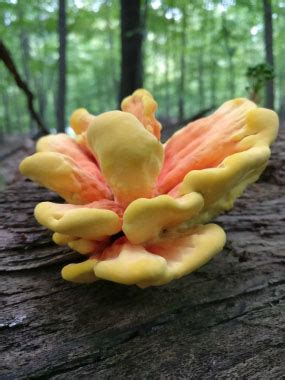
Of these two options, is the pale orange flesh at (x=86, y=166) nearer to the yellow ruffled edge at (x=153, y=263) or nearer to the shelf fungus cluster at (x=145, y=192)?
the shelf fungus cluster at (x=145, y=192)

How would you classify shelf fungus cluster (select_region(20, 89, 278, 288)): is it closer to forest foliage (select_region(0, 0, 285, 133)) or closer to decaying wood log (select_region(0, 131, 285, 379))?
decaying wood log (select_region(0, 131, 285, 379))

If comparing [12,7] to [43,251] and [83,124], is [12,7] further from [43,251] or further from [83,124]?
[43,251]

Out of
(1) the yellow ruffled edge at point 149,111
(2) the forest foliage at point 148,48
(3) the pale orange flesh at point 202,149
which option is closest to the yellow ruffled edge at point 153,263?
(3) the pale orange flesh at point 202,149

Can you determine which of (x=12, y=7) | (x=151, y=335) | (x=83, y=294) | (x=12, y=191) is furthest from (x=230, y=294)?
(x=12, y=7)

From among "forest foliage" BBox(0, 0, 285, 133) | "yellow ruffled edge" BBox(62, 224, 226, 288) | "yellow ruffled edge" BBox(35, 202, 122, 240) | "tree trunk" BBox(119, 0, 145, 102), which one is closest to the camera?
"yellow ruffled edge" BBox(62, 224, 226, 288)

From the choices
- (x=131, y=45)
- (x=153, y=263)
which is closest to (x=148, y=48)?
(x=131, y=45)

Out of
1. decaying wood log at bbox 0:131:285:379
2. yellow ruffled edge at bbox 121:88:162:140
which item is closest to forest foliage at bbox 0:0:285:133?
yellow ruffled edge at bbox 121:88:162:140

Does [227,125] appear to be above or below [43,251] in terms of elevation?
above
